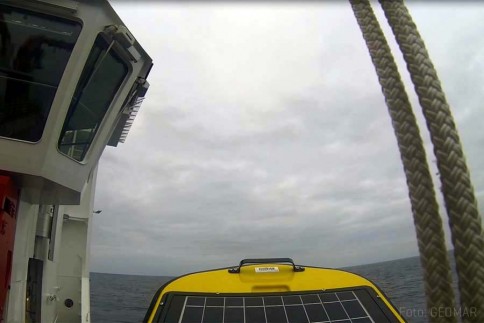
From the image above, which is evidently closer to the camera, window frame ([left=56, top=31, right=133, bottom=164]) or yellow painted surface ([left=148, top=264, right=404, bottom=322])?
yellow painted surface ([left=148, top=264, right=404, bottom=322])

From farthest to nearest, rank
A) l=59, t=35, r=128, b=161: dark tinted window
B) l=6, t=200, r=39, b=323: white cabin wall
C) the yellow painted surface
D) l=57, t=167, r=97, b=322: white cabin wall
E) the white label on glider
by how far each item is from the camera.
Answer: l=57, t=167, r=97, b=322: white cabin wall < l=59, t=35, r=128, b=161: dark tinted window < l=6, t=200, r=39, b=323: white cabin wall < the white label on glider < the yellow painted surface

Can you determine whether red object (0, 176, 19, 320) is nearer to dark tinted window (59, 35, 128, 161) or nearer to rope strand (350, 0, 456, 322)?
dark tinted window (59, 35, 128, 161)

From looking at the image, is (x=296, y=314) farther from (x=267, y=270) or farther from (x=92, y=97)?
(x=92, y=97)

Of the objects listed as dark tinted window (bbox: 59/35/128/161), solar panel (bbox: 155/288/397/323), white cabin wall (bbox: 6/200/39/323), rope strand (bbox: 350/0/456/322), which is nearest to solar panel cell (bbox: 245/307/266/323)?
solar panel (bbox: 155/288/397/323)

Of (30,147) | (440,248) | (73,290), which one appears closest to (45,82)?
(30,147)

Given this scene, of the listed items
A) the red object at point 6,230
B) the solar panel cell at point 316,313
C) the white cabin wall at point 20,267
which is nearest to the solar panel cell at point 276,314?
the solar panel cell at point 316,313

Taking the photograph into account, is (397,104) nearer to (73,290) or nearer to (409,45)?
(409,45)

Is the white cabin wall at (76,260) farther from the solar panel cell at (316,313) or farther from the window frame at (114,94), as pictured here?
the solar panel cell at (316,313)
